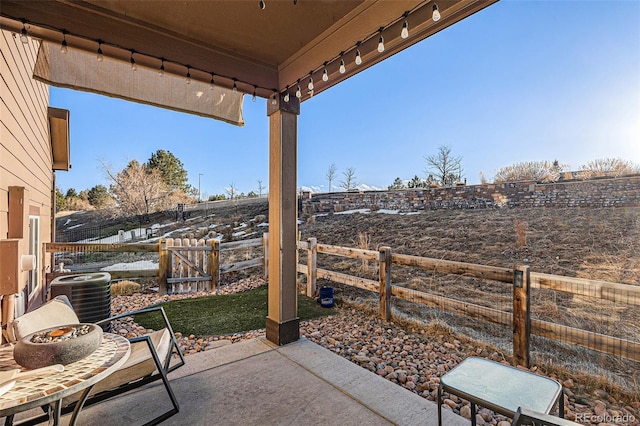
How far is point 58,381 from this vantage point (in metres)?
Result: 1.15

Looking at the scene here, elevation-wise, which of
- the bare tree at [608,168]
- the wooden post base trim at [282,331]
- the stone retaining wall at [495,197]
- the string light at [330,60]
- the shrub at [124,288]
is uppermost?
the string light at [330,60]

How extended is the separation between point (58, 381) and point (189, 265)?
4.31 metres

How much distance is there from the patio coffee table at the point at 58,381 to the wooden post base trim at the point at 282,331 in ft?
4.88

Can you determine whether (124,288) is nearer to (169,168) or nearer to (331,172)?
(331,172)

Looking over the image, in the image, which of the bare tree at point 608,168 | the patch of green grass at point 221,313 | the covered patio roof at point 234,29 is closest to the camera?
the covered patio roof at point 234,29

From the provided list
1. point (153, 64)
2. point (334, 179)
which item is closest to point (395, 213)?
point (334, 179)

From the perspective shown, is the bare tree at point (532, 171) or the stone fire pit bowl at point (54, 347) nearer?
the stone fire pit bowl at point (54, 347)

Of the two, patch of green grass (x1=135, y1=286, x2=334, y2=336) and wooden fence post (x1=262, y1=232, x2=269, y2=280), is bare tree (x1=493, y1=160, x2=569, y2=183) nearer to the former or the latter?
patch of green grass (x1=135, y1=286, x2=334, y2=336)

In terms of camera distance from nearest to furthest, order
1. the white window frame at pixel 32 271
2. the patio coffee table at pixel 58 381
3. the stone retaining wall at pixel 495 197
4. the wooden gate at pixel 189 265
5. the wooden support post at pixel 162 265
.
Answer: the patio coffee table at pixel 58 381
the white window frame at pixel 32 271
the stone retaining wall at pixel 495 197
the wooden support post at pixel 162 265
the wooden gate at pixel 189 265

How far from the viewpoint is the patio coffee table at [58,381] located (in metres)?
1.03

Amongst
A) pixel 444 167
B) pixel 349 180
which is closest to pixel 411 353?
pixel 444 167

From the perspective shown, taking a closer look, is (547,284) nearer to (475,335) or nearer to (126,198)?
(475,335)

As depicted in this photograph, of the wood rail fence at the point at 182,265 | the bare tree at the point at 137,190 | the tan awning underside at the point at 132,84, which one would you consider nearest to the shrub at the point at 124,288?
the wood rail fence at the point at 182,265

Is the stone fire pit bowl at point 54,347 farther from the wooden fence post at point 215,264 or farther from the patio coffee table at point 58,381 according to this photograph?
the wooden fence post at point 215,264
